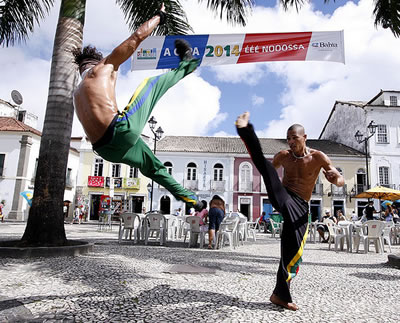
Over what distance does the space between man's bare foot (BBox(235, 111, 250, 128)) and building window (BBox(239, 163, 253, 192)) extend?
2949 centimetres

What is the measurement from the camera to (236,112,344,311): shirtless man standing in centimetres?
326

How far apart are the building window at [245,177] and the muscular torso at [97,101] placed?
30107mm

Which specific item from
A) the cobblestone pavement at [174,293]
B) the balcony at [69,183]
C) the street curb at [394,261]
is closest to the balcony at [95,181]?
the balcony at [69,183]

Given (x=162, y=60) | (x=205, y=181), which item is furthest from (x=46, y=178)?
(x=205, y=181)

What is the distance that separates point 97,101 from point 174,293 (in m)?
2.41

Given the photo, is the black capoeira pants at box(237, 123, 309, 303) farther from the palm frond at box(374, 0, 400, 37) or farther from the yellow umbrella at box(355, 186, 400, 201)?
the yellow umbrella at box(355, 186, 400, 201)

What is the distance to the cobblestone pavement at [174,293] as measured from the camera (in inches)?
120

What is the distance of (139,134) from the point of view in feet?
8.68

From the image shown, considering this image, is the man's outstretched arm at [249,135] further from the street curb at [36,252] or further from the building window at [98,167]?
the building window at [98,167]

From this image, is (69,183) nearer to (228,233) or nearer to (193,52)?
(228,233)

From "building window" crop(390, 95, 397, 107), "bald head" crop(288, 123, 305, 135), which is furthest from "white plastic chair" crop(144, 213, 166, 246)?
"building window" crop(390, 95, 397, 107)

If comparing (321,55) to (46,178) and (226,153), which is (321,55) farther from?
(226,153)

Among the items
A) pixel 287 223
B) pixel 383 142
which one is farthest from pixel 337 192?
pixel 287 223

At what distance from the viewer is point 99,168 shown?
111ft
